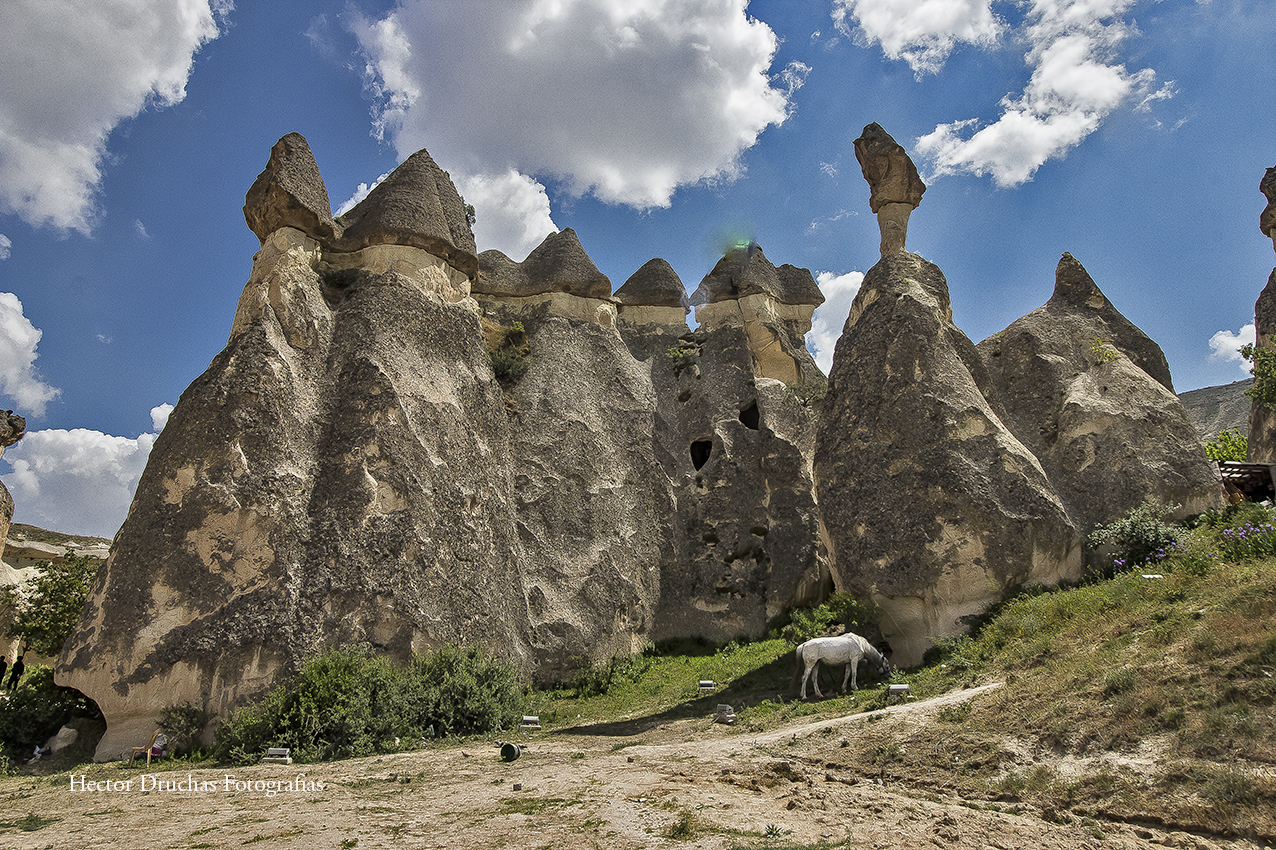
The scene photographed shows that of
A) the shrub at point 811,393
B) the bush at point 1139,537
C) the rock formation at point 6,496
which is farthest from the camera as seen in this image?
the shrub at point 811,393

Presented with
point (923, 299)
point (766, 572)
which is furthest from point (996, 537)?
point (766, 572)

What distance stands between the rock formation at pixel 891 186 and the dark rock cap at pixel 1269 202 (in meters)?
12.6

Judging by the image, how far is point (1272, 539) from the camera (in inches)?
445

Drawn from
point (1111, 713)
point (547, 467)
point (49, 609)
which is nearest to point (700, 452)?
point (547, 467)

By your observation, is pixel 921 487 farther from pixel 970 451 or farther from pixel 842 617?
pixel 842 617

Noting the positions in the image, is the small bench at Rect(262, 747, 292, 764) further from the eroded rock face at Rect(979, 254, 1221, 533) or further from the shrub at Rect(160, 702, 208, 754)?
the eroded rock face at Rect(979, 254, 1221, 533)

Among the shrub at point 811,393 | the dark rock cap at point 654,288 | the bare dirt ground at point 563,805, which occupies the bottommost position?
the bare dirt ground at point 563,805

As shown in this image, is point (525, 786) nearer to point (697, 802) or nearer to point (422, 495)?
point (697, 802)

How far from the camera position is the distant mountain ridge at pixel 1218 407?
50.7 metres

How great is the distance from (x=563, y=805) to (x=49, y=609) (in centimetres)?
1829

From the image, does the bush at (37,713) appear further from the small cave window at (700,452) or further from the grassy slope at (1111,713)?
the small cave window at (700,452)

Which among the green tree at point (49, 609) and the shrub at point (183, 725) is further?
the green tree at point (49, 609)

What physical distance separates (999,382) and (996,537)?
702cm

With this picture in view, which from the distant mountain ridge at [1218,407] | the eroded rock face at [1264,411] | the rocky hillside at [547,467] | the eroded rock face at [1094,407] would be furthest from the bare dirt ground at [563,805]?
the distant mountain ridge at [1218,407]
